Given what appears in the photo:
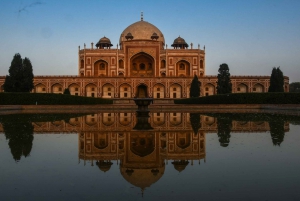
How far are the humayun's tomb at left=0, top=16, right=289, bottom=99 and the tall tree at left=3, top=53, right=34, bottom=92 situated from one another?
1056cm

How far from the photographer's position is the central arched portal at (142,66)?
135 ft

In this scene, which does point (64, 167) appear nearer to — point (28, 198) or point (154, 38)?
point (28, 198)

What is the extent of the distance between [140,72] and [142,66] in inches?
35.5

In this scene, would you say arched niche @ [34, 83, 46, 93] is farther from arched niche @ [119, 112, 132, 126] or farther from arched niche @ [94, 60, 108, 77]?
arched niche @ [119, 112, 132, 126]

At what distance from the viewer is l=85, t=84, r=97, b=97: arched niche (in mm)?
35750

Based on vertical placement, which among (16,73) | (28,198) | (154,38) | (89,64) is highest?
(154,38)

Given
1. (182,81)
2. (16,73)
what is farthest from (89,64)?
(16,73)

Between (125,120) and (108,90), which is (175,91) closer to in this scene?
(108,90)

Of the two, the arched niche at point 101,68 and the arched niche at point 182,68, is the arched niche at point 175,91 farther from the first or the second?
the arched niche at point 101,68

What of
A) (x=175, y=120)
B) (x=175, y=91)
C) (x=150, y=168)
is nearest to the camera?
(x=150, y=168)

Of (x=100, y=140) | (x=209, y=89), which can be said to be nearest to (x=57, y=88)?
(x=209, y=89)

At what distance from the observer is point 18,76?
24.2 m

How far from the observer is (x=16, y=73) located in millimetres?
24219

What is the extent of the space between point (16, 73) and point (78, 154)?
21.7m
